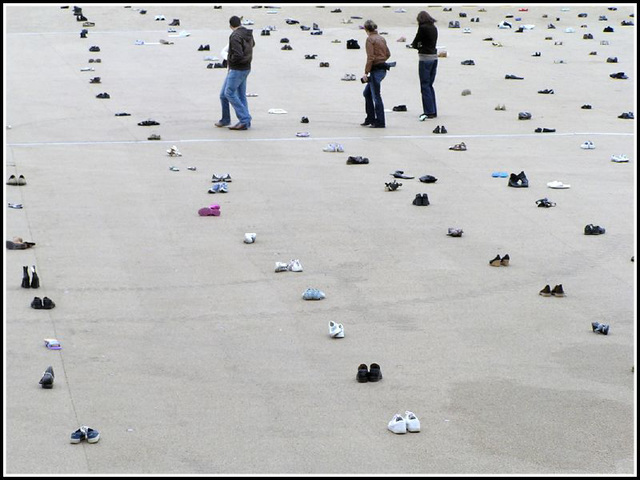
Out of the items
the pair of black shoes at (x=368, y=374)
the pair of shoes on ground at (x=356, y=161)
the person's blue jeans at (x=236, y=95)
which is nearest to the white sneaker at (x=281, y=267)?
the pair of black shoes at (x=368, y=374)

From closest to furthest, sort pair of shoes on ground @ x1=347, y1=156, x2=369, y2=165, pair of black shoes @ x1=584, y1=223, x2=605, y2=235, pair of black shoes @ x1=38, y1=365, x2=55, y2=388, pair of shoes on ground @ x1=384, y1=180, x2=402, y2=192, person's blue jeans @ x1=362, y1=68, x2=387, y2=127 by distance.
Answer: pair of black shoes @ x1=38, y1=365, x2=55, y2=388, pair of black shoes @ x1=584, y1=223, x2=605, y2=235, pair of shoes on ground @ x1=384, y1=180, x2=402, y2=192, pair of shoes on ground @ x1=347, y1=156, x2=369, y2=165, person's blue jeans @ x1=362, y1=68, x2=387, y2=127

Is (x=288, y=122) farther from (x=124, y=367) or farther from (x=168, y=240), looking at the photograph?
(x=124, y=367)

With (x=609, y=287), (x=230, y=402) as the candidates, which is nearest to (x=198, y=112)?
(x=609, y=287)

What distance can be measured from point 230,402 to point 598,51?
23.2 meters

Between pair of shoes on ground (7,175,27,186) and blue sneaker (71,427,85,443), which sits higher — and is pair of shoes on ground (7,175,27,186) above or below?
below

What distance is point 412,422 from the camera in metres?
6.73

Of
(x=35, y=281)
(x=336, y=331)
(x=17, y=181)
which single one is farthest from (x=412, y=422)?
(x=17, y=181)

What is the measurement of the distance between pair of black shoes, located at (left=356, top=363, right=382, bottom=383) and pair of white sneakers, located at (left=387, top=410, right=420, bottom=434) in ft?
2.38

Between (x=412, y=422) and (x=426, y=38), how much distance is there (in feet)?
40.7

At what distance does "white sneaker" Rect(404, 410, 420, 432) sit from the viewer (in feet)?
22.0

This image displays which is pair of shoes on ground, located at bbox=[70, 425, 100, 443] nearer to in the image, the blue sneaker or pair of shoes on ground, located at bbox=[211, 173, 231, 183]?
the blue sneaker

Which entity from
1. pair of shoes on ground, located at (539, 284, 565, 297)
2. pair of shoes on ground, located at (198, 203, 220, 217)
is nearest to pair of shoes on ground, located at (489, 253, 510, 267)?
pair of shoes on ground, located at (539, 284, 565, 297)

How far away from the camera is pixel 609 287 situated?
975 centimetres

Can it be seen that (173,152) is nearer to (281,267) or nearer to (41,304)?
(281,267)
